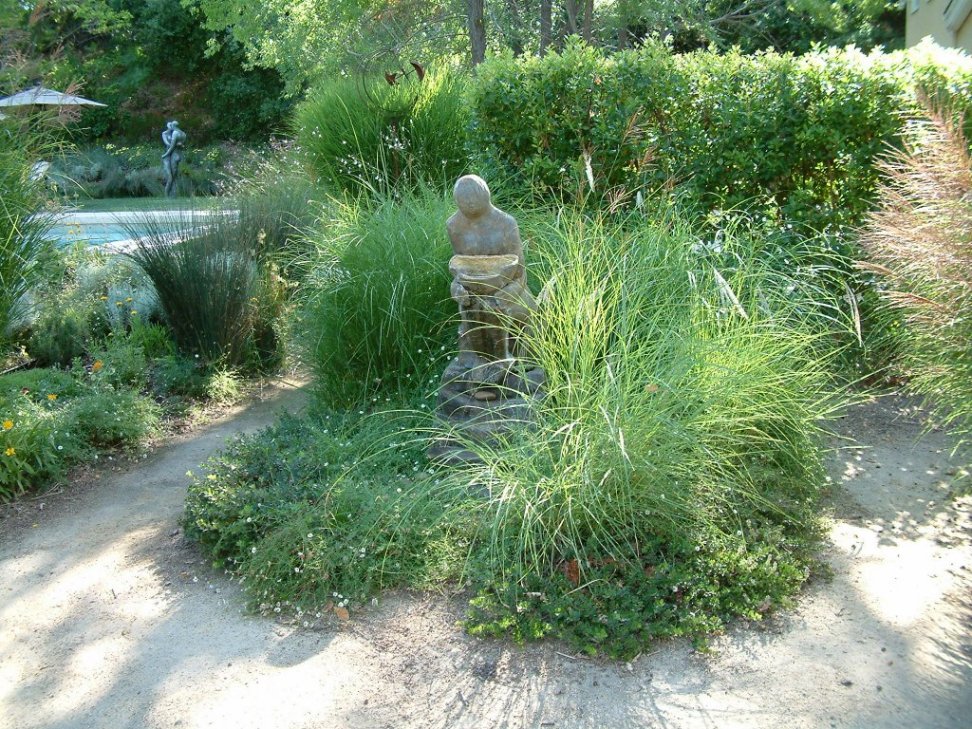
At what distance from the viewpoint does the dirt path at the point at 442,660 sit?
10.2 ft

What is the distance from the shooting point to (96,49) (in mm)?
27859

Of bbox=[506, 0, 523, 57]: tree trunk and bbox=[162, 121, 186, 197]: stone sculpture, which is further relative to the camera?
bbox=[162, 121, 186, 197]: stone sculpture

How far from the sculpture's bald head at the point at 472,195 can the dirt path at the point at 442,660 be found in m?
2.05

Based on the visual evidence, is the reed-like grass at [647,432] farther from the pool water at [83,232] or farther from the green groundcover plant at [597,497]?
the pool water at [83,232]

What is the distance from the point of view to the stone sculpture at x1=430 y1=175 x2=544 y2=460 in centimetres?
468

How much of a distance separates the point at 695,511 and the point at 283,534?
6.00ft

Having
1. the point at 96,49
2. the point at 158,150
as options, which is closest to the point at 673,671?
the point at 158,150

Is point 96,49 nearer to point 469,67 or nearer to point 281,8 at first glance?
point 281,8

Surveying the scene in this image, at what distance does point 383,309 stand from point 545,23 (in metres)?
8.74

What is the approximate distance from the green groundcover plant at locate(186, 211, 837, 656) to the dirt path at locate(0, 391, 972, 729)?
5.8 inches

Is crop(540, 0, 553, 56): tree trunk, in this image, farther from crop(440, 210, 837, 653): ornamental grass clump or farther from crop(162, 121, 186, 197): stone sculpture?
crop(440, 210, 837, 653): ornamental grass clump

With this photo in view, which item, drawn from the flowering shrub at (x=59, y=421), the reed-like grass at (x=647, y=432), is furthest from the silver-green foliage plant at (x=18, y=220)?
the reed-like grass at (x=647, y=432)

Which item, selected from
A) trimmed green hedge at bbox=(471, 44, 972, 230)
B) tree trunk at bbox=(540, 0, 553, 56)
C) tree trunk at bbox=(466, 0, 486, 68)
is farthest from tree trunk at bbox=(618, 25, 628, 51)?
trimmed green hedge at bbox=(471, 44, 972, 230)

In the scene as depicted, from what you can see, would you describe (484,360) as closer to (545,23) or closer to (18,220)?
(18,220)
